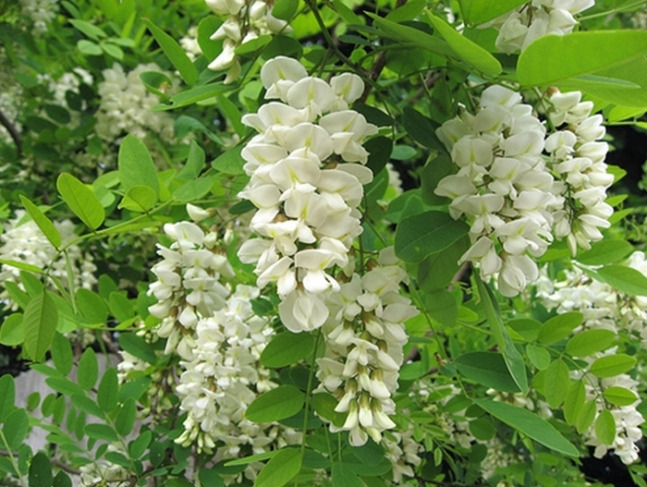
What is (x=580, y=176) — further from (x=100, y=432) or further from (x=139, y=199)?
(x=100, y=432)

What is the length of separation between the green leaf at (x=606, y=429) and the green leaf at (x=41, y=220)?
597 millimetres

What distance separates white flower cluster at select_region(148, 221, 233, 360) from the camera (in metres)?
0.68

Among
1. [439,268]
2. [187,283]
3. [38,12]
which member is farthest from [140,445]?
[38,12]

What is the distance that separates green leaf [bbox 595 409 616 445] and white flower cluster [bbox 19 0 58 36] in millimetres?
1364

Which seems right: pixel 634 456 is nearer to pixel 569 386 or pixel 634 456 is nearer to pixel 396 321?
pixel 569 386

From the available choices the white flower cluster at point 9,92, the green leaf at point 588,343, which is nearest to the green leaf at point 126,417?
the green leaf at point 588,343

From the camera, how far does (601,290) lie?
0.93 metres

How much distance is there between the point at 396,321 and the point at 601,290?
513 mm

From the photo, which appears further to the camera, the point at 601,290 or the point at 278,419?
the point at 601,290

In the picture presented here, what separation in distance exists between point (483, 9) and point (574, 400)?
0.45 metres

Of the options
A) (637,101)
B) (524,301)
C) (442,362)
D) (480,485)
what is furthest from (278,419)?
(524,301)

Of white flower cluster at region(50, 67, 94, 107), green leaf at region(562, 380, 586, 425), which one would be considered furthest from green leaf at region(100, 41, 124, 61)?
green leaf at region(562, 380, 586, 425)

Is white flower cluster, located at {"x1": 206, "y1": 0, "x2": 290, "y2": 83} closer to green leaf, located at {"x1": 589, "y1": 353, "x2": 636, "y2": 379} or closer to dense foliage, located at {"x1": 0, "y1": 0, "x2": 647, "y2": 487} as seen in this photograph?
dense foliage, located at {"x1": 0, "y1": 0, "x2": 647, "y2": 487}

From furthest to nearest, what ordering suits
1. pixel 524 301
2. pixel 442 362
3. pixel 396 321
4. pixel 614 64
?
pixel 524 301 → pixel 442 362 → pixel 396 321 → pixel 614 64
